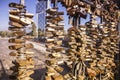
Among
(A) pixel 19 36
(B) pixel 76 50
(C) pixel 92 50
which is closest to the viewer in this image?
(A) pixel 19 36

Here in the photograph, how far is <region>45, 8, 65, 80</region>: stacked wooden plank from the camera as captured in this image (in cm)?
466

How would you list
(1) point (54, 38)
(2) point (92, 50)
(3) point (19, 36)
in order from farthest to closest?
(2) point (92, 50)
(1) point (54, 38)
(3) point (19, 36)

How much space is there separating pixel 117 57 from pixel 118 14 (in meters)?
1.60

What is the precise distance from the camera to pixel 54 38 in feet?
15.8

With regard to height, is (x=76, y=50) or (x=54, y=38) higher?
(x=54, y=38)

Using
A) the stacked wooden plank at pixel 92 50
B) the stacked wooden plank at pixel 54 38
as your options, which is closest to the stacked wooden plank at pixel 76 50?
the stacked wooden plank at pixel 92 50

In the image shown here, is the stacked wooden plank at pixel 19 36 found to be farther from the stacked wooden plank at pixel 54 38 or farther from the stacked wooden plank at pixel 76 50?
the stacked wooden plank at pixel 76 50

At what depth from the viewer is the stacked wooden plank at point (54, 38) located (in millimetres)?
4656

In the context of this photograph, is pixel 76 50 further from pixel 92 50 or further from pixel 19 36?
pixel 19 36

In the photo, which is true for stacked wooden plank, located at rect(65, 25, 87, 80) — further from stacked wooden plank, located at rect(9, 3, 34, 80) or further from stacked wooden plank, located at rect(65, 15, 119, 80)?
stacked wooden plank, located at rect(9, 3, 34, 80)

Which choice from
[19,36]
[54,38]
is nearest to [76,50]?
[54,38]

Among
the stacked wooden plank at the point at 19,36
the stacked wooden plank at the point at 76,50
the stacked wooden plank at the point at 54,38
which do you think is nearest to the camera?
the stacked wooden plank at the point at 19,36

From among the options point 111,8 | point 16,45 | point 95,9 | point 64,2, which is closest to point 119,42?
point 111,8

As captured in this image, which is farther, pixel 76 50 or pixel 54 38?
pixel 76 50
